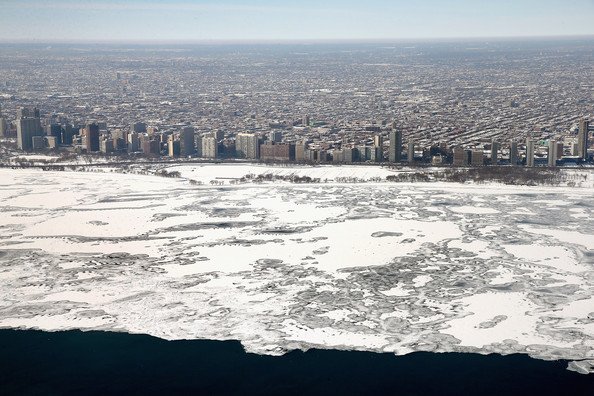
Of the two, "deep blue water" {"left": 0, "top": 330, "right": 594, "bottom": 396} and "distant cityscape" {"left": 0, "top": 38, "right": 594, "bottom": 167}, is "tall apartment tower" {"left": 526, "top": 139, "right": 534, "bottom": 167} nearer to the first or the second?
"distant cityscape" {"left": 0, "top": 38, "right": 594, "bottom": 167}

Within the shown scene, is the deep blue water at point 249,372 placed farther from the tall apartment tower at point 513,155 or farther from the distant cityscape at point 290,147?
the distant cityscape at point 290,147

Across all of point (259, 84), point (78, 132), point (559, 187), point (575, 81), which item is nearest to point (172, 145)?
point (78, 132)

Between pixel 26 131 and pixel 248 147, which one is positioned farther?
pixel 26 131

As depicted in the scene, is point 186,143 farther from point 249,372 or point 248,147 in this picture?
point 249,372

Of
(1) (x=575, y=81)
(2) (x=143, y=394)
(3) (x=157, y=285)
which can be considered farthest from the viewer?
(1) (x=575, y=81)

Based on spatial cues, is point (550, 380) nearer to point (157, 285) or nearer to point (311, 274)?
point (311, 274)

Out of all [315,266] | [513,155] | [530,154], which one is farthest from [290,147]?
[315,266]
